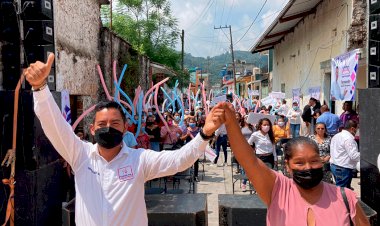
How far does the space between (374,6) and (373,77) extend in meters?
0.78

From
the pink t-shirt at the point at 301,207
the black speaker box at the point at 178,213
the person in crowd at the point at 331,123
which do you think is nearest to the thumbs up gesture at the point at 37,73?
the pink t-shirt at the point at 301,207

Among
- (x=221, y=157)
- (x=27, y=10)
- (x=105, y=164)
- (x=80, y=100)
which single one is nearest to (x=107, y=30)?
(x=80, y=100)

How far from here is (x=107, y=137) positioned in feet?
8.02

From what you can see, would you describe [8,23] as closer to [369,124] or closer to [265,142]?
[369,124]

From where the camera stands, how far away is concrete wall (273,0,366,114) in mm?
12523

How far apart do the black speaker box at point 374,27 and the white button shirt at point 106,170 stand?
9.75 feet

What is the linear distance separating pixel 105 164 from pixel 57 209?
8.18ft

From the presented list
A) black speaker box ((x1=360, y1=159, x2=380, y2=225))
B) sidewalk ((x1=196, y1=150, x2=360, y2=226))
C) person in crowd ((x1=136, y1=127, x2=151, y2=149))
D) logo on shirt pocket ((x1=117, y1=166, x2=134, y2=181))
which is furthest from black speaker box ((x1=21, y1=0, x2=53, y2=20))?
person in crowd ((x1=136, y1=127, x2=151, y2=149))

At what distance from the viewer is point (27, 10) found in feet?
13.9

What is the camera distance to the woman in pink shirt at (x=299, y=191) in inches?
84.3

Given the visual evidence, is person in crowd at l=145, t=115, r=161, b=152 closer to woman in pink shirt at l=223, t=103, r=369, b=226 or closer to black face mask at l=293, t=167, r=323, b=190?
woman in pink shirt at l=223, t=103, r=369, b=226

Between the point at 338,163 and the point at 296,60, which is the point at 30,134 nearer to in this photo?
the point at 338,163

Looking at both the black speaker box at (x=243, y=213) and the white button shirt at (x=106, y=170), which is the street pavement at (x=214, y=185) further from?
the white button shirt at (x=106, y=170)

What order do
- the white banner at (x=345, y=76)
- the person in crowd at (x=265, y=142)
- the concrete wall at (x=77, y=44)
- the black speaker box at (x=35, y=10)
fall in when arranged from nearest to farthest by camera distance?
the black speaker box at (x=35, y=10), the person in crowd at (x=265, y=142), the white banner at (x=345, y=76), the concrete wall at (x=77, y=44)
